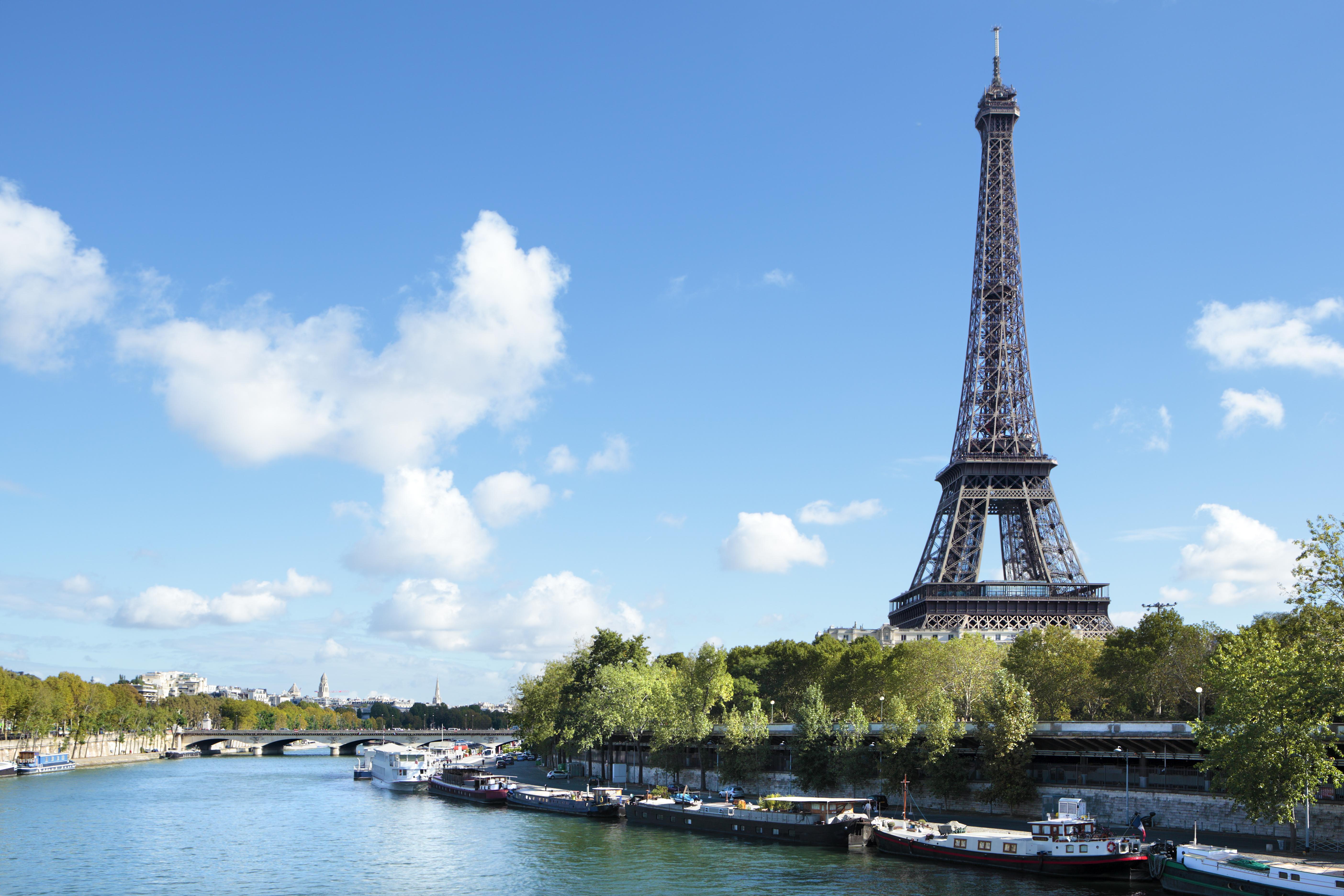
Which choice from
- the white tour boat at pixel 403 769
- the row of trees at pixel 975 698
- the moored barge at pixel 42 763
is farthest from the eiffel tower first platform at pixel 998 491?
the moored barge at pixel 42 763

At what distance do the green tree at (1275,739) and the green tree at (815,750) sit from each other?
3428cm

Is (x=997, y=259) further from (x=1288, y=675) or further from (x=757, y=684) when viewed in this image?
(x=1288, y=675)

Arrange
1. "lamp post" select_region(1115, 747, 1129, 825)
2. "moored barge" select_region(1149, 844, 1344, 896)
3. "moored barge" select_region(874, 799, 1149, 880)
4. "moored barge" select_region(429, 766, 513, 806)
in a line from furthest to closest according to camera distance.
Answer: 1. "moored barge" select_region(429, 766, 513, 806)
2. "lamp post" select_region(1115, 747, 1129, 825)
3. "moored barge" select_region(874, 799, 1149, 880)
4. "moored barge" select_region(1149, 844, 1344, 896)

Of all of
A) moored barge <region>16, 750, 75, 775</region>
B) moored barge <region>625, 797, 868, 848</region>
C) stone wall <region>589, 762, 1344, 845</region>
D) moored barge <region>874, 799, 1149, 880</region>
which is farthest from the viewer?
moored barge <region>16, 750, 75, 775</region>

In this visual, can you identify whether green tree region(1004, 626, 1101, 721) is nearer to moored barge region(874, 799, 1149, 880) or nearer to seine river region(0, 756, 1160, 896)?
moored barge region(874, 799, 1149, 880)

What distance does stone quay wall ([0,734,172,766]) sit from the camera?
154125 mm

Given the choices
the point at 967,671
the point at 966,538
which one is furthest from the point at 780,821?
the point at 966,538

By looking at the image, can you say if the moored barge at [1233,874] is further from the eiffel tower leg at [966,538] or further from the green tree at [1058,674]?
the eiffel tower leg at [966,538]

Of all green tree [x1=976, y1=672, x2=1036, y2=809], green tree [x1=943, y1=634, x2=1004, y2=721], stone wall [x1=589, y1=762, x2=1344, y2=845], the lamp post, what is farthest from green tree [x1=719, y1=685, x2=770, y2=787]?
the lamp post

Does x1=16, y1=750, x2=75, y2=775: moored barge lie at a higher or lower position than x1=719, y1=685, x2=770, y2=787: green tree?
lower

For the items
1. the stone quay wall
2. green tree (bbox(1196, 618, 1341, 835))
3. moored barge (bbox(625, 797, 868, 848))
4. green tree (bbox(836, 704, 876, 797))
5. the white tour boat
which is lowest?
the stone quay wall

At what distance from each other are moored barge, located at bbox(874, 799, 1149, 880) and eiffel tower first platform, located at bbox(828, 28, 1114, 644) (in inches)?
2808

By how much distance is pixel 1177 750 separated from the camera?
240ft

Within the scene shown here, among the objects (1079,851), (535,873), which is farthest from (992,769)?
(535,873)
